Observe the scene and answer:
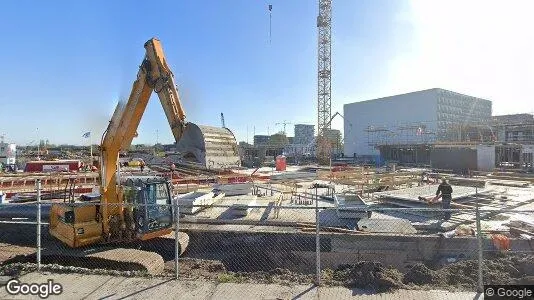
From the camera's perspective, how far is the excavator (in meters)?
9.44

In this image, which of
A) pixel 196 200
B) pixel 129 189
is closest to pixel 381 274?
pixel 129 189

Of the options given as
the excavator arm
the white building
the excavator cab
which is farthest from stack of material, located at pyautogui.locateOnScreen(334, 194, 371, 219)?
the white building

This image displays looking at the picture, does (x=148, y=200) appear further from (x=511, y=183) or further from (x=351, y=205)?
(x=511, y=183)

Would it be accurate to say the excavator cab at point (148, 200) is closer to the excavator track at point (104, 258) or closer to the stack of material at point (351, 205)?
the excavator track at point (104, 258)

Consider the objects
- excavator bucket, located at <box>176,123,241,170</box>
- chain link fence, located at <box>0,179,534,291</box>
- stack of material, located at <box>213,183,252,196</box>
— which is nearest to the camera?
chain link fence, located at <box>0,179,534,291</box>

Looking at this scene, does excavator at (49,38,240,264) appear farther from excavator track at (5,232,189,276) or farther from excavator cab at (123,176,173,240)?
excavator track at (5,232,189,276)

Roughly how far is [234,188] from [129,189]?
388 inches

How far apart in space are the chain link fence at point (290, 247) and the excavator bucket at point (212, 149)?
2.13m

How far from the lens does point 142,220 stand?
9.66 metres

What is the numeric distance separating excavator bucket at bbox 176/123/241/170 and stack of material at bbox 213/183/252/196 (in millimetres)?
1392

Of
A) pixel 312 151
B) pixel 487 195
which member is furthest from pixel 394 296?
pixel 312 151

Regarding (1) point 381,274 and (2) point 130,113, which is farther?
(2) point 130,113

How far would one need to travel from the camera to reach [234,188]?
63.2 feet

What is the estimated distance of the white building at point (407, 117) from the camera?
6362cm
